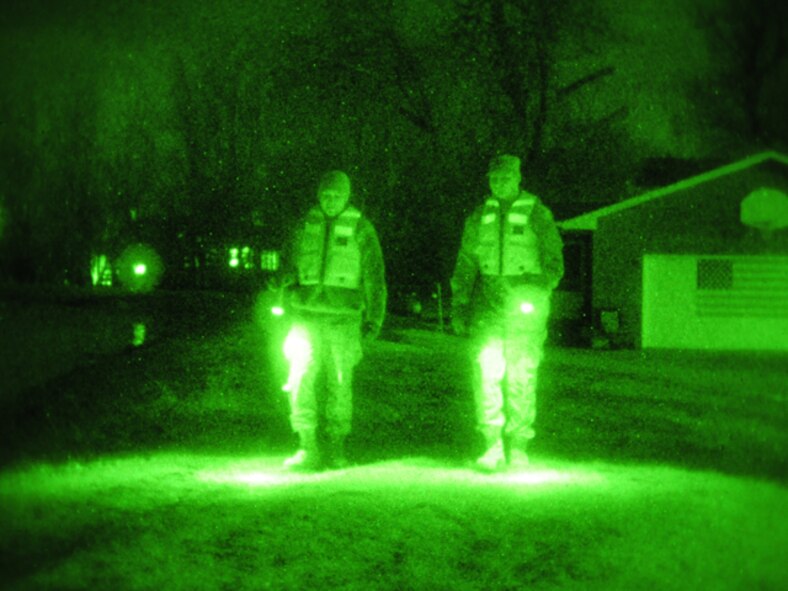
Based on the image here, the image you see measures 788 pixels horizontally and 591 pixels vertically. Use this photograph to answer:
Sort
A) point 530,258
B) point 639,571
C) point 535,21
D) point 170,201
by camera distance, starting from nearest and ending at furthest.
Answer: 1. point 639,571
2. point 530,258
3. point 535,21
4. point 170,201

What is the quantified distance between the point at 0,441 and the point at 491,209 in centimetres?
435

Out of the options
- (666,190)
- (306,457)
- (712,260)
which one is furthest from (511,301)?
(712,260)

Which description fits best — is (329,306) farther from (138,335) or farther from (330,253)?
(138,335)

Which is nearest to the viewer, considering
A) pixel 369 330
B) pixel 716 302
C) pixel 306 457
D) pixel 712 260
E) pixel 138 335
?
pixel 306 457

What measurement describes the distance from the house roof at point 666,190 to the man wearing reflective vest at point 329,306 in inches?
685

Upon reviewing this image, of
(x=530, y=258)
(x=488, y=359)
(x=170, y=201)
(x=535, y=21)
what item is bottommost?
(x=488, y=359)

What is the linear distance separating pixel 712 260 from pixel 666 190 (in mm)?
2038

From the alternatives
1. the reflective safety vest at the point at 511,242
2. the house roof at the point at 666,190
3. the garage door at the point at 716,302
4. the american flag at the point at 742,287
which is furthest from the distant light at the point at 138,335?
the american flag at the point at 742,287

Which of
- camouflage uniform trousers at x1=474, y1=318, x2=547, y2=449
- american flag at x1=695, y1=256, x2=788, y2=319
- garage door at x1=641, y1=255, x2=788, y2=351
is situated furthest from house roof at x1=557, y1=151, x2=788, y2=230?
camouflage uniform trousers at x1=474, y1=318, x2=547, y2=449

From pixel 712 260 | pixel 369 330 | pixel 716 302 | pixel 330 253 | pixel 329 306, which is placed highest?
pixel 712 260

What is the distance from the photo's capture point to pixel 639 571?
4.55 meters

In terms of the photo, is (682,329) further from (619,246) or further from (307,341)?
(307,341)

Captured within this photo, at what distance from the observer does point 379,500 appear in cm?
564

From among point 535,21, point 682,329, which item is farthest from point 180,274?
point 682,329
